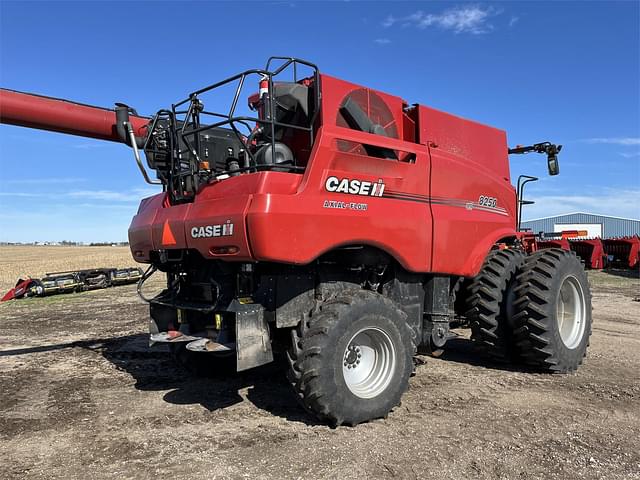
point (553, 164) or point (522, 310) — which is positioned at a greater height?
point (553, 164)

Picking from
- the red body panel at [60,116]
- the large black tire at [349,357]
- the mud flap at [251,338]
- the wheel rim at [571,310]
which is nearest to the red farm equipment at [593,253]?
the wheel rim at [571,310]

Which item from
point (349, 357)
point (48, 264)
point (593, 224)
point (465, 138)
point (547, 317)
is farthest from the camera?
point (593, 224)

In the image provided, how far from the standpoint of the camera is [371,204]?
4680 mm

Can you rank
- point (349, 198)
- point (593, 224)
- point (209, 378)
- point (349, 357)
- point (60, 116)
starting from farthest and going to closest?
point (593, 224), point (209, 378), point (60, 116), point (349, 357), point (349, 198)

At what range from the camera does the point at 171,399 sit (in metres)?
5.25

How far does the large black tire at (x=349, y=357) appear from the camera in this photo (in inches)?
165

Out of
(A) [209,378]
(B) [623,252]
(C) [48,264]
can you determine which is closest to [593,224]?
(B) [623,252]

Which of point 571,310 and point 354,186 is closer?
point 354,186

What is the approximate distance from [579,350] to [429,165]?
3.03m

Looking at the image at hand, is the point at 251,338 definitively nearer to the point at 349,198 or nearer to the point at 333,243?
the point at 333,243

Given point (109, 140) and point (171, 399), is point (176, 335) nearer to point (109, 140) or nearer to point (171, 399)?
point (171, 399)

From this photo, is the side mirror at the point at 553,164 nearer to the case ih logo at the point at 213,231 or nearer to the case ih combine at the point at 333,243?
the case ih combine at the point at 333,243

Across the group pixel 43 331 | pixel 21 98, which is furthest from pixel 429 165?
pixel 43 331

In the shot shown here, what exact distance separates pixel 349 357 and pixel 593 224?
65.8 metres
